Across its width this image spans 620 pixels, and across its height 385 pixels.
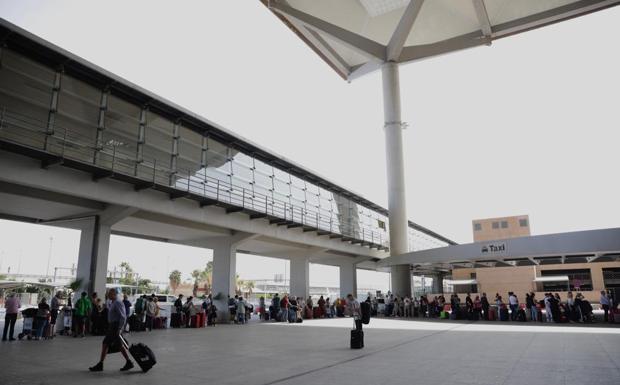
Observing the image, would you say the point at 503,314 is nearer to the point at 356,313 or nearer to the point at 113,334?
the point at 356,313

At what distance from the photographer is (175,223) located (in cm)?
2044

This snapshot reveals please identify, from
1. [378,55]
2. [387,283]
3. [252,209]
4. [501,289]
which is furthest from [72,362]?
[501,289]

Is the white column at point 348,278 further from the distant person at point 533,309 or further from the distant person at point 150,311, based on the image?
the distant person at point 150,311

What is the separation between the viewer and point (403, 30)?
31.2 m

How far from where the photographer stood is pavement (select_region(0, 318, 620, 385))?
6848 mm

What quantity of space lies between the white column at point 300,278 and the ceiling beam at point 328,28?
16810mm

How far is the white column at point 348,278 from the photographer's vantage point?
3569cm

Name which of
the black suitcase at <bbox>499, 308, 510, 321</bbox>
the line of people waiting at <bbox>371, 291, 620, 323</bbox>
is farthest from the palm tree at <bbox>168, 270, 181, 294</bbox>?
the black suitcase at <bbox>499, 308, 510, 321</bbox>

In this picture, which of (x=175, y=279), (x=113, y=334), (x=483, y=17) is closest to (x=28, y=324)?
(x=113, y=334)

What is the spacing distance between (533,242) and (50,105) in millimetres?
21348

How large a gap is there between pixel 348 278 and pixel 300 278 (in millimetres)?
7464

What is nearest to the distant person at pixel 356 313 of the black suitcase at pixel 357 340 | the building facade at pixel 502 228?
the black suitcase at pixel 357 340

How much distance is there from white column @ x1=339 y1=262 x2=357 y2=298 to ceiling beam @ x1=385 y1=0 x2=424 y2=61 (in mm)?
17343

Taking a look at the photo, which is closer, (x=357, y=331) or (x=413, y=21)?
(x=357, y=331)
